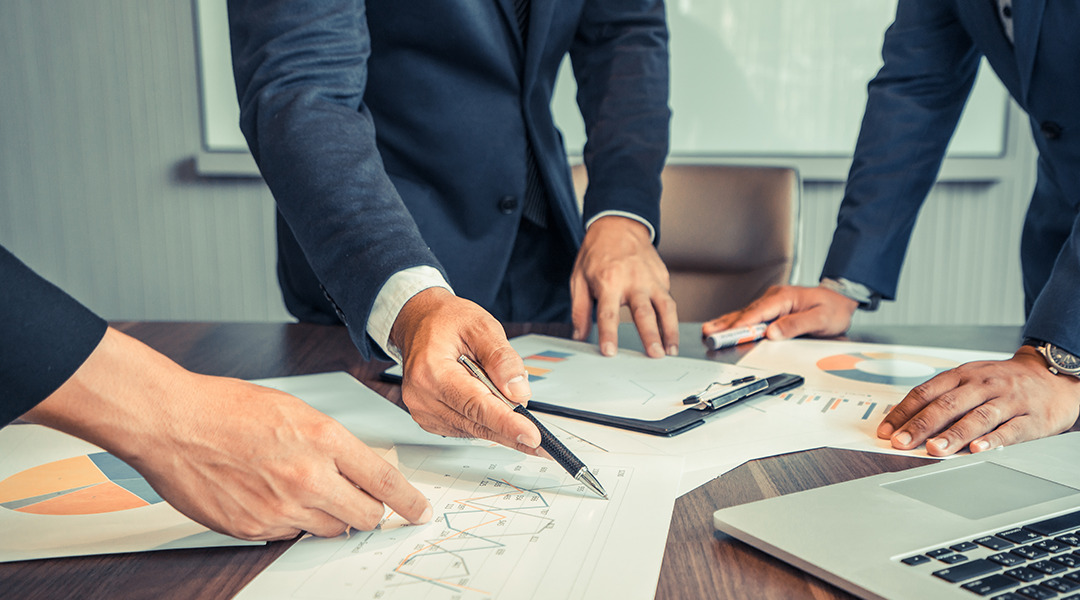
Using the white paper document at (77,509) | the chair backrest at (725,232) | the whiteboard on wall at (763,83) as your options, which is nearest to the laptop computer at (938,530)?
the white paper document at (77,509)

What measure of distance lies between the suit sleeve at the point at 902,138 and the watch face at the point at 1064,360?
42 centimetres

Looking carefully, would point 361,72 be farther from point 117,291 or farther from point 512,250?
point 117,291

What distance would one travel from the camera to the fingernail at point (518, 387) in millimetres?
605

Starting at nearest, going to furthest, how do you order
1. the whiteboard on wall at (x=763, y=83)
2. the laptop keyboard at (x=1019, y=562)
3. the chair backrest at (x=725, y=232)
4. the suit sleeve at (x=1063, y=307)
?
the laptop keyboard at (x=1019, y=562) → the suit sleeve at (x=1063, y=307) → the chair backrest at (x=725, y=232) → the whiteboard on wall at (x=763, y=83)

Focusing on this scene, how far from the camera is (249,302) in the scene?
9.18 ft

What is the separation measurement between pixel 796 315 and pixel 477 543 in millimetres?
736

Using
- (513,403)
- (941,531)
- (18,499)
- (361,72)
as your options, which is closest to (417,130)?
(361,72)

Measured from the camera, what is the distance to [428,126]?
105 cm

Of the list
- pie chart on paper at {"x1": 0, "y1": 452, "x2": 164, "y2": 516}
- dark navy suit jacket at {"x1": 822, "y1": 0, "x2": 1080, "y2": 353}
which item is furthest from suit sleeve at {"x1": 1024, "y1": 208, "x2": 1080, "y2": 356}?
pie chart on paper at {"x1": 0, "y1": 452, "x2": 164, "y2": 516}

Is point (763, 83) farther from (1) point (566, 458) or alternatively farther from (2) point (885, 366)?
(1) point (566, 458)

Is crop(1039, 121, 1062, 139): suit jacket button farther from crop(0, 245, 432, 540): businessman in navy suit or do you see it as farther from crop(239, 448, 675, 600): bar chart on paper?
crop(0, 245, 432, 540): businessman in navy suit

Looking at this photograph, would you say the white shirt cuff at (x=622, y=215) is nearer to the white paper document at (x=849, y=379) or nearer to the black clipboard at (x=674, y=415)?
the white paper document at (x=849, y=379)

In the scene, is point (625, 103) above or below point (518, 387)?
above

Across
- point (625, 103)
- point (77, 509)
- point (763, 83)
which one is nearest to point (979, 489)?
point (77, 509)
